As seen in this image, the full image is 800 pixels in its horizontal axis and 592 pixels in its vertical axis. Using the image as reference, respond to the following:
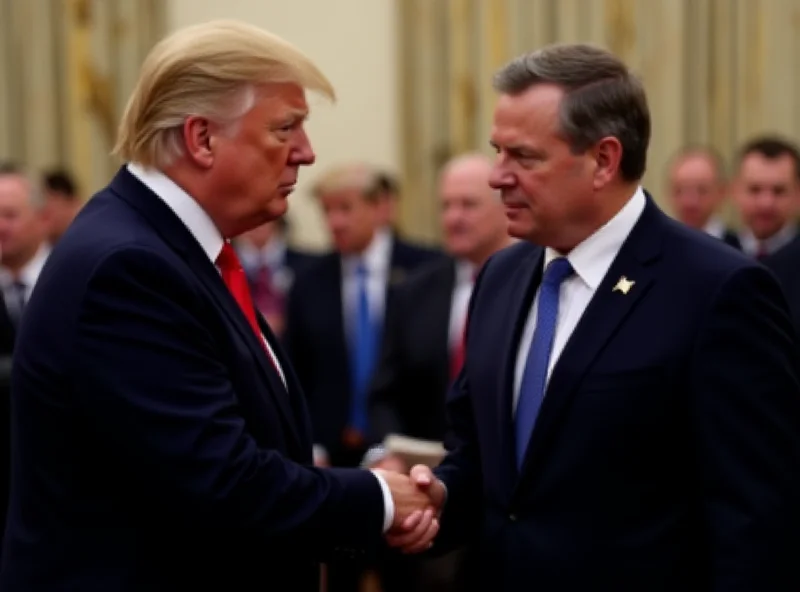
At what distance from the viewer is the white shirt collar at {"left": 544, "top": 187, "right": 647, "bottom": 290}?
10.4ft

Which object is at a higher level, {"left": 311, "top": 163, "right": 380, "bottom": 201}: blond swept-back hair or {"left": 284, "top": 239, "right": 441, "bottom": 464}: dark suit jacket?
{"left": 311, "top": 163, "right": 380, "bottom": 201}: blond swept-back hair

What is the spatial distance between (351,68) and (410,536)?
592 centimetres

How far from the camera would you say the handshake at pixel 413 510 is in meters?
3.19

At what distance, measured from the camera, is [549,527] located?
3.08 m

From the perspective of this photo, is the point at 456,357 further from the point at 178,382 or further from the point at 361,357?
the point at 178,382

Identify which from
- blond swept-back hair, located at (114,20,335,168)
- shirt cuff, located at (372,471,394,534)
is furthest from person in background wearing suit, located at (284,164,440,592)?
blond swept-back hair, located at (114,20,335,168)

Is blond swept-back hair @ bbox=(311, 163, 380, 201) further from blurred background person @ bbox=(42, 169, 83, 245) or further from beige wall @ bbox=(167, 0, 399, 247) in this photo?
blurred background person @ bbox=(42, 169, 83, 245)

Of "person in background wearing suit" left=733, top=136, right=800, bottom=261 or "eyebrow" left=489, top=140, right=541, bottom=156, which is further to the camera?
"person in background wearing suit" left=733, top=136, right=800, bottom=261

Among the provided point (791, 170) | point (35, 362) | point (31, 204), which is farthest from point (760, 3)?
point (35, 362)

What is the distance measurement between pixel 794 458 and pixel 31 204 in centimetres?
503

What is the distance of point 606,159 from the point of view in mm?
3166

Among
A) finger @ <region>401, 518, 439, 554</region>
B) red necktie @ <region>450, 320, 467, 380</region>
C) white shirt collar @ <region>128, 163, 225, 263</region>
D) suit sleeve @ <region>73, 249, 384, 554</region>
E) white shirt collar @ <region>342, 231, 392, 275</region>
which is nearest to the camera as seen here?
suit sleeve @ <region>73, 249, 384, 554</region>

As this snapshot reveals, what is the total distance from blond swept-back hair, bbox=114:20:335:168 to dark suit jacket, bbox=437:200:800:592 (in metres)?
0.79

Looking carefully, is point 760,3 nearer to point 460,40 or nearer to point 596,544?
point 460,40
